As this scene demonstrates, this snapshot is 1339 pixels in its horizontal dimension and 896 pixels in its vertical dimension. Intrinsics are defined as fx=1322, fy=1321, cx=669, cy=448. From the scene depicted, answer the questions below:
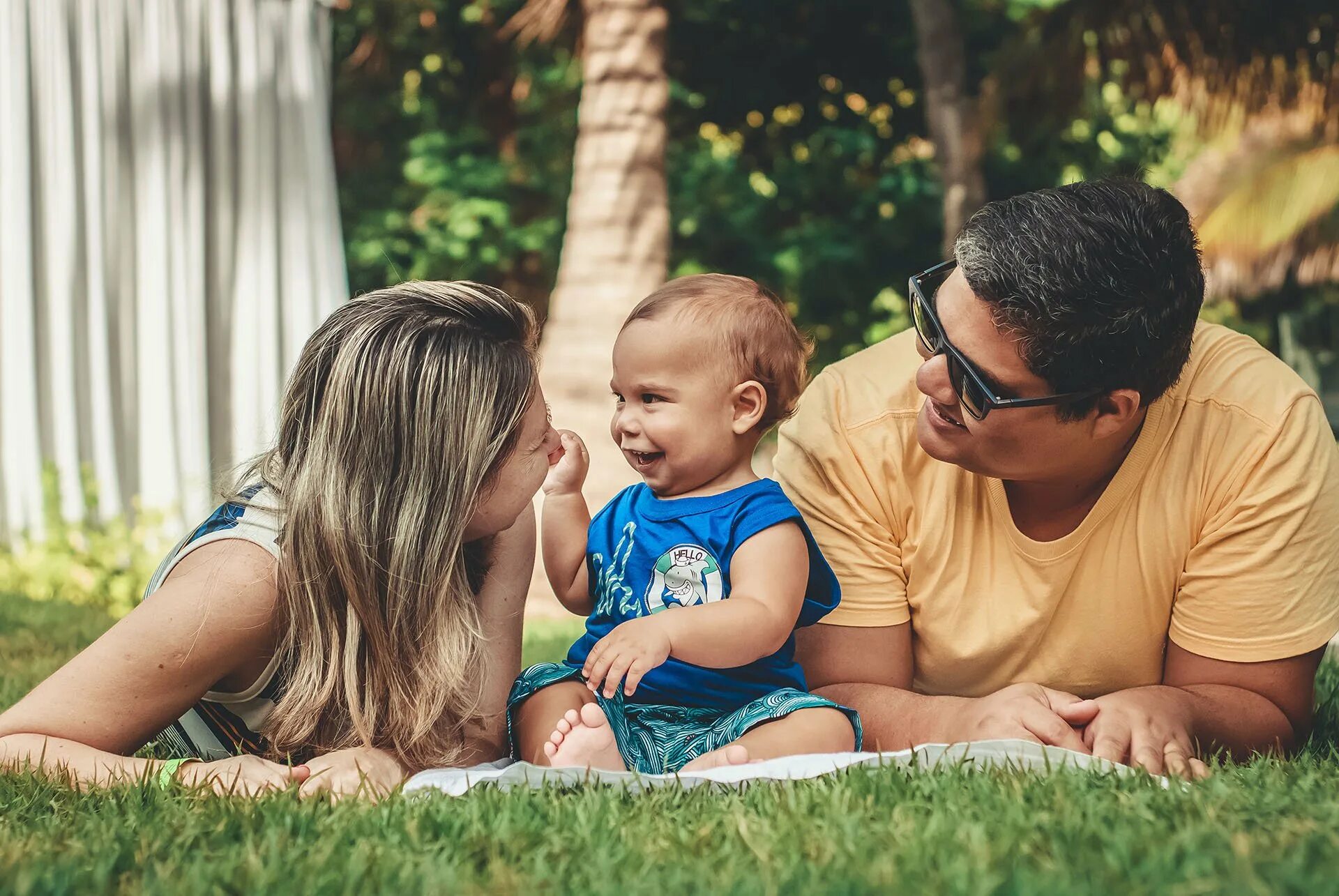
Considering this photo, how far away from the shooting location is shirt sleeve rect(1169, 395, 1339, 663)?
314 cm

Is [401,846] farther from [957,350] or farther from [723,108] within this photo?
[723,108]

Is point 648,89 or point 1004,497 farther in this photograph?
point 648,89

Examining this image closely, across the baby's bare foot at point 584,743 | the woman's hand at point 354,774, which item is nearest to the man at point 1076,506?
the baby's bare foot at point 584,743

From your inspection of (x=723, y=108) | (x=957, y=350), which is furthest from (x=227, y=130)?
(x=957, y=350)

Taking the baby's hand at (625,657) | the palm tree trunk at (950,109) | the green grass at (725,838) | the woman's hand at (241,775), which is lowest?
the woman's hand at (241,775)

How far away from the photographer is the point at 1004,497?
339cm

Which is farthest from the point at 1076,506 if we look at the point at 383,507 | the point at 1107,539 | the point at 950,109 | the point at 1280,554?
the point at 950,109

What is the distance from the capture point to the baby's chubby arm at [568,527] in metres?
3.55

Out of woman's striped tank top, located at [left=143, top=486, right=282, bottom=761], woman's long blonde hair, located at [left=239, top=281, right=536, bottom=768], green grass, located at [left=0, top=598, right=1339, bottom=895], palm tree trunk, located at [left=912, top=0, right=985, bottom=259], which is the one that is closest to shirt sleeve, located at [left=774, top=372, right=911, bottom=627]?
green grass, located at [left=0, top=598, right=1339, bottom=895]

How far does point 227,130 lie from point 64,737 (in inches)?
311

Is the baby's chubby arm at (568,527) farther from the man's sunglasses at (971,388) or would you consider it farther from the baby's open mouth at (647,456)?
the man's sunglasses at (971,388)

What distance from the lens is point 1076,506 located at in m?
3.40

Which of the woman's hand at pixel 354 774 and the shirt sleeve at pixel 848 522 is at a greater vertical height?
the shirt sleeve at pixel 848 522

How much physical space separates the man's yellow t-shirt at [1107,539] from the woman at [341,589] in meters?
0.87
